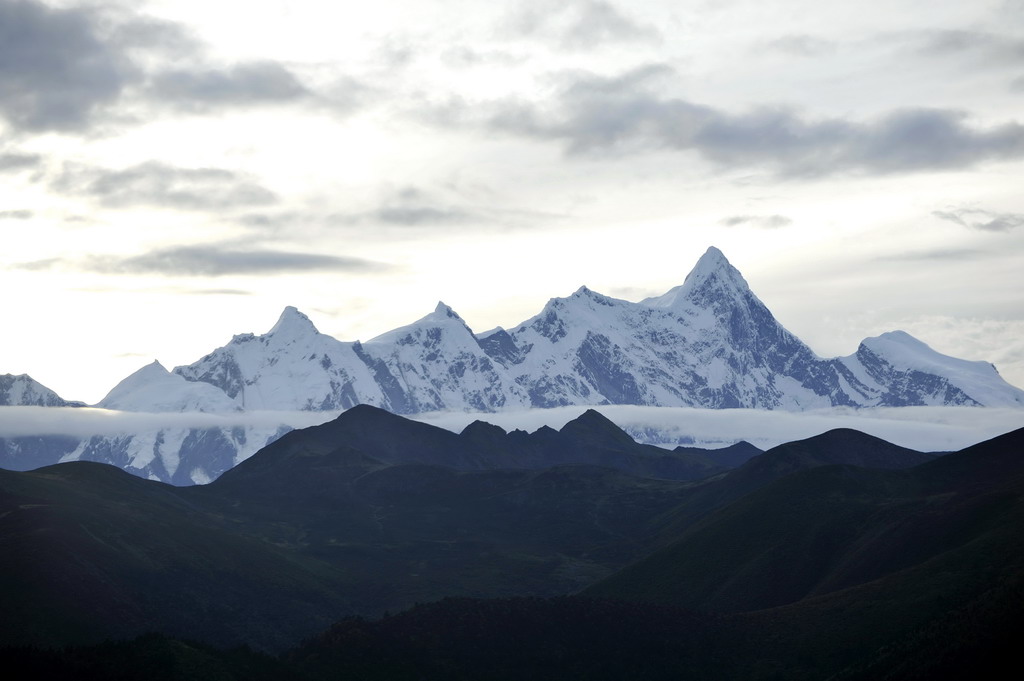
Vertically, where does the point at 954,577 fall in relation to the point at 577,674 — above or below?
above

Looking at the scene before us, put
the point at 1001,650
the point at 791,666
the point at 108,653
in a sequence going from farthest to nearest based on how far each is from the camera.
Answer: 1. the point at 791,666
2. the point at 108,653
3. the point at 1001,650

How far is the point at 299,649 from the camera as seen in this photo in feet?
643

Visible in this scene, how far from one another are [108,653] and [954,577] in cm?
12464

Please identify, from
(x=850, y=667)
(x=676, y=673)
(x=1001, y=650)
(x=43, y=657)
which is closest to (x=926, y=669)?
(x=1001, y=650)

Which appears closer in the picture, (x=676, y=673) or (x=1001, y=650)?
(x=1001, y=650)

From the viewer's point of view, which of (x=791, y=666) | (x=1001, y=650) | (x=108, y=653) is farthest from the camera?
(x=791, y=666)

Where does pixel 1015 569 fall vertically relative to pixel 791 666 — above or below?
above

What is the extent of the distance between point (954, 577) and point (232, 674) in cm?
10920

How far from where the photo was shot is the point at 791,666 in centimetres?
18638

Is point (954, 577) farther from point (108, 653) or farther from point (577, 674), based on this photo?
point (108, 653)

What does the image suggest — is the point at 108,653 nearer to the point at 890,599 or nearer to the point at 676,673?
the point at 676,673

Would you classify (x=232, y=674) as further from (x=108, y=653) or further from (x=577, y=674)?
(x=577, y=674)

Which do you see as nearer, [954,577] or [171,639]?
[171,639]

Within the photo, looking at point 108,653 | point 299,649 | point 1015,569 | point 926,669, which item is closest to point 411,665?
point 299,649
